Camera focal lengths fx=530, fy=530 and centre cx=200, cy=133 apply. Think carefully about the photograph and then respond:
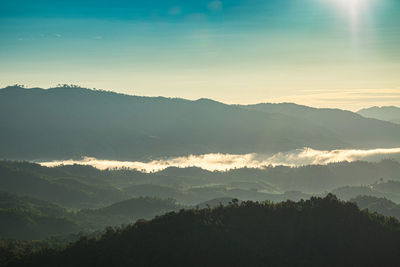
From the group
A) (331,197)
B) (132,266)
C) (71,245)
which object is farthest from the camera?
(331,197)

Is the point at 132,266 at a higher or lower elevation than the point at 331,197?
lower

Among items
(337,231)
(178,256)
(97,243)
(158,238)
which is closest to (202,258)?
(178,256)

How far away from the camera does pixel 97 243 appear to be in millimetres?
112812

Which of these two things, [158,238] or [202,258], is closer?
[202,258]

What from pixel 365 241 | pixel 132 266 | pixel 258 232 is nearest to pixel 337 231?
pixel 365 241

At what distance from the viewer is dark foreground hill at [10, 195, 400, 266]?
105375 millimetres

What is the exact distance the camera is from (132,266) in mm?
101438

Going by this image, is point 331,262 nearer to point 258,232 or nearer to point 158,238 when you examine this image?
point 258,232

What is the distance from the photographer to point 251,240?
113 m

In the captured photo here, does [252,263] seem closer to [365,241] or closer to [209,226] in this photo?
[209,226]

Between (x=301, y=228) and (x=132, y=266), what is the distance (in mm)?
39833

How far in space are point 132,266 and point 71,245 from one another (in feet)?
58.3

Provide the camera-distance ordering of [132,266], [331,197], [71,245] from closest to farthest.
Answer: [132,266] < [71,245] < [331,197]

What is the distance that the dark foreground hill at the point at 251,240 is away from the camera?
105 metres
